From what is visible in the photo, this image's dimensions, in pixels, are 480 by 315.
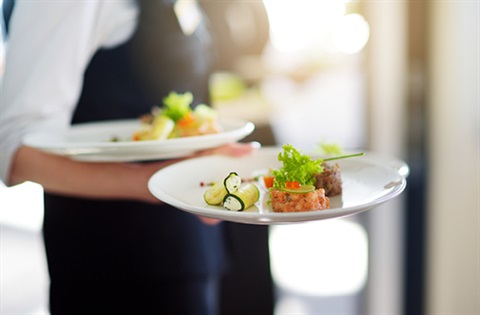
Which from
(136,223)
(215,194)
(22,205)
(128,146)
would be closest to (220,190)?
(215,194)

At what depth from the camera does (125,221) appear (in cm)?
85

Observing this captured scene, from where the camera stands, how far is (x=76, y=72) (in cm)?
62

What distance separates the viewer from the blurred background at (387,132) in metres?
1.45

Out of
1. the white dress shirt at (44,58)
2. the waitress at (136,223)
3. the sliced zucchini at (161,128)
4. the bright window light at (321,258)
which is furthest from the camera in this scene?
the bright window light at (321,258)

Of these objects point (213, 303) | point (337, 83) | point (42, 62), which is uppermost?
point (42, 62)

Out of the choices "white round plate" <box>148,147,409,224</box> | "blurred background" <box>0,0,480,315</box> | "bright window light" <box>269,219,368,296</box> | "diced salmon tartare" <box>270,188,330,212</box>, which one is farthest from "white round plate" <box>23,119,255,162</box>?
"bright window light" <box>269,219,368,296</box>

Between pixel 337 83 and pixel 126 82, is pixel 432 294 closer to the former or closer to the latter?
pixel 337 83

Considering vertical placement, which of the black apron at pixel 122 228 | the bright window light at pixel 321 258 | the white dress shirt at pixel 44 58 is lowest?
the bright window light at pixel 321 258

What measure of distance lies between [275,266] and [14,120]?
1.37 meters

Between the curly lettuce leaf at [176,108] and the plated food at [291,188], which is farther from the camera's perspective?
the curly lettuce leaf at [176,108]

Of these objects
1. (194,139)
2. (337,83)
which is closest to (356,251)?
(337,83)

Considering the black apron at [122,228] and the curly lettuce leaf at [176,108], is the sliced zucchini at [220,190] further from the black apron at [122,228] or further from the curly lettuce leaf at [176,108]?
the black apron at [122,228]

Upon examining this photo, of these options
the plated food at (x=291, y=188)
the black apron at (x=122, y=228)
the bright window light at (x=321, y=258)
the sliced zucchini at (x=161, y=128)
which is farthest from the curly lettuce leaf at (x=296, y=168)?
the bright window light at (x=321, y=258)

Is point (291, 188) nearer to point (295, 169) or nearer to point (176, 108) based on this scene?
point (295, 169)
